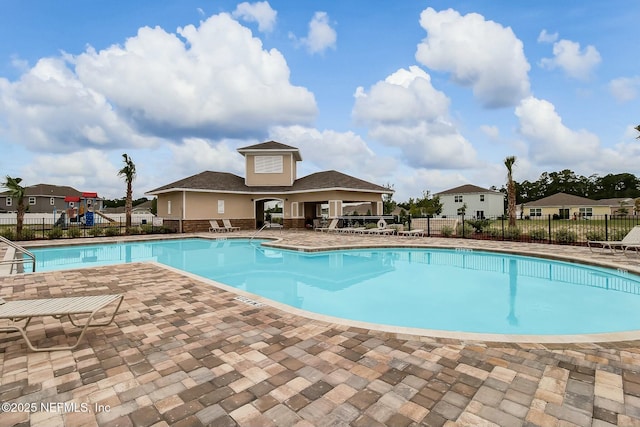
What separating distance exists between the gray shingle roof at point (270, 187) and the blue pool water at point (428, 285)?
918cm

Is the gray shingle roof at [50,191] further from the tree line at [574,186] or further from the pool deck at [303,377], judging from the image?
the tree line at [574,186]

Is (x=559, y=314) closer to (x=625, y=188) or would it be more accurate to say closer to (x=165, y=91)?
(x=165, y=91)

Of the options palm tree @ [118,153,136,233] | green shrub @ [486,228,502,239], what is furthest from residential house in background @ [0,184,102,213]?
green shrub @ [486,228,502,239]

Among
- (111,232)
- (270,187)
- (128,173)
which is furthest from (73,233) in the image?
(270,187)

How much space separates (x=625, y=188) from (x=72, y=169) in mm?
97421

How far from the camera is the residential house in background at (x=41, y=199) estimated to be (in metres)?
43.9

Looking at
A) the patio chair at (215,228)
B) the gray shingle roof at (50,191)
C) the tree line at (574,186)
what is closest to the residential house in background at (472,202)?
the tree line at (574,186)

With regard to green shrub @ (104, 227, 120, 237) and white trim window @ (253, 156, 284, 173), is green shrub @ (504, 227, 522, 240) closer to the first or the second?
white trim window @ (253, 156, 284, 173)

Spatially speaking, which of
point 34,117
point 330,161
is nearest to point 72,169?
point 34,117

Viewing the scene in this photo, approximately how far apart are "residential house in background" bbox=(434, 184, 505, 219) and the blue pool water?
116 ft

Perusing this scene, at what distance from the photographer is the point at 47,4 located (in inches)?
469

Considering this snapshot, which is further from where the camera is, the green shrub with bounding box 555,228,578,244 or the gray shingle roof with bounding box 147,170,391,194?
the gray shingle roof with bounding box 147,170,391,194

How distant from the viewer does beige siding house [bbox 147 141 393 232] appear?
74.6 ft

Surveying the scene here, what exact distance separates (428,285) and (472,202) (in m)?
41.5
